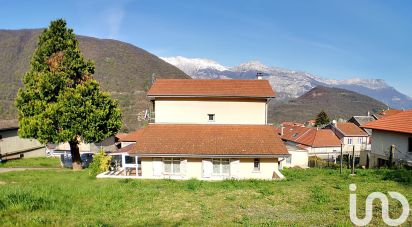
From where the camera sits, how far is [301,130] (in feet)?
222

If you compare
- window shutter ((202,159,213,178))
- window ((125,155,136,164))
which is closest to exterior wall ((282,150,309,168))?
window ((125,155,136,164))

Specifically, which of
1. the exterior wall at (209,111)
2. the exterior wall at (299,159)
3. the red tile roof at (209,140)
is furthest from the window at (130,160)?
the exterior wall at (299,159)

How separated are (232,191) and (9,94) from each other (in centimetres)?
12985

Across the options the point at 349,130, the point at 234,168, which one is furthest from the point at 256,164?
the point at 349,130

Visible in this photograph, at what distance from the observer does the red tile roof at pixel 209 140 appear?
24.1 metres

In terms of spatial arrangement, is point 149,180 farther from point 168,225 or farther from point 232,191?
point 168,225

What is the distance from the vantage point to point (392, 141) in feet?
108

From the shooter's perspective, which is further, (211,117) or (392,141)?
(392,141)

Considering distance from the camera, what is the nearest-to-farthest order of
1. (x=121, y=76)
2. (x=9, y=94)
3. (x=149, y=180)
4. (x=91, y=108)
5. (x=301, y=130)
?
(x=149, y=180) < (x=91, y=108) < (x=301, y=130) < (x=9, y=94) < (x=121, y=76)

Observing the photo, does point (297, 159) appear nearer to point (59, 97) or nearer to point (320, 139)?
point (320, 139)

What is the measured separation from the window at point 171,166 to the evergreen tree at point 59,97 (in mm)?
7825

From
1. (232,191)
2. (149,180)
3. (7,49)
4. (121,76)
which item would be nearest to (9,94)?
(121,76)

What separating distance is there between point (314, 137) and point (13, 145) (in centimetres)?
5224

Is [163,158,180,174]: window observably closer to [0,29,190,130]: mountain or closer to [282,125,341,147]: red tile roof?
[282,125,341,147]: red tile roof
